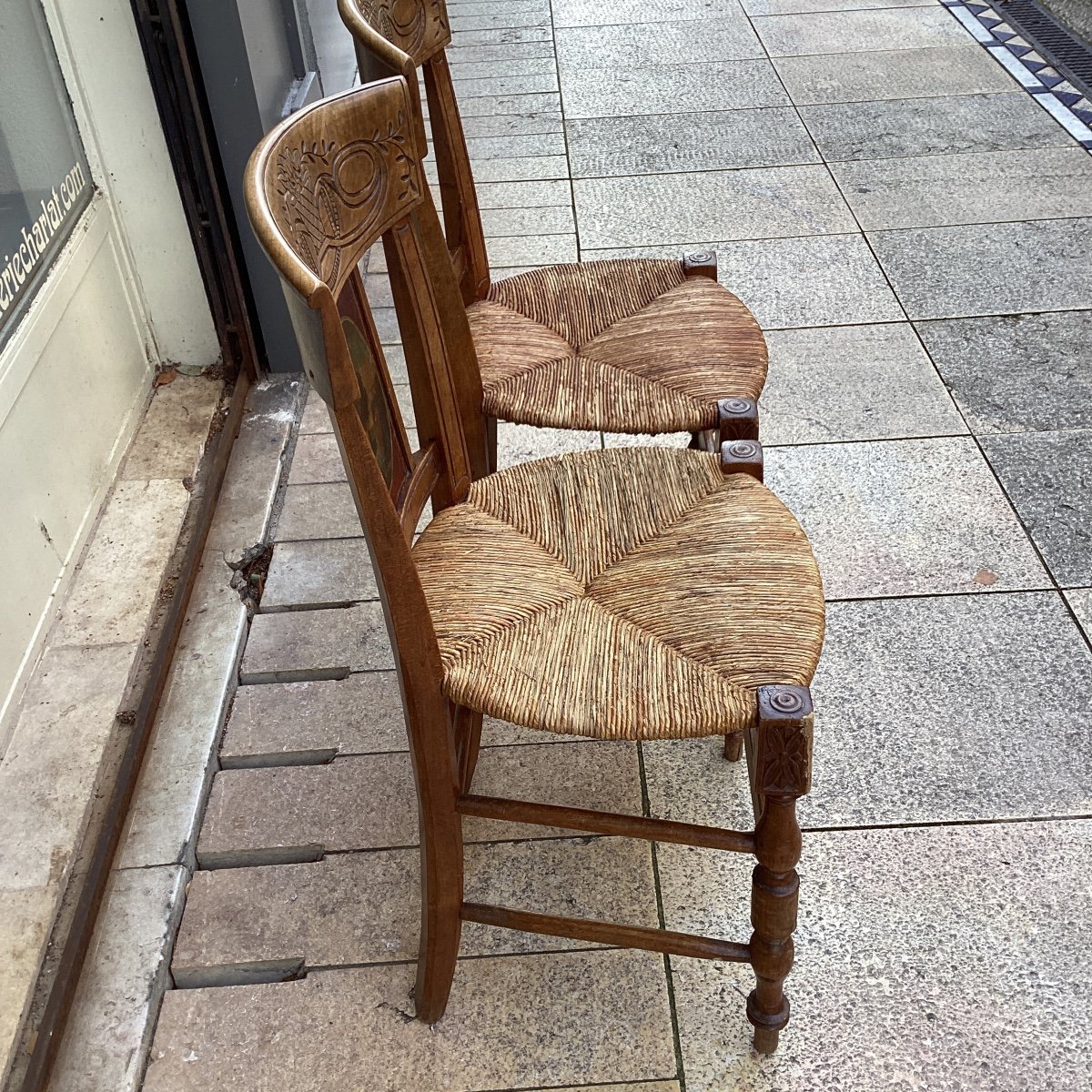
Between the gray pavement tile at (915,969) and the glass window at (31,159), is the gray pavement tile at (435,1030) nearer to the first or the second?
the gray pavement tile at (915,969)

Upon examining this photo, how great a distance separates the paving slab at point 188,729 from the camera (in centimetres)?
175

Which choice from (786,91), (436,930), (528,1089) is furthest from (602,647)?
(786,91)

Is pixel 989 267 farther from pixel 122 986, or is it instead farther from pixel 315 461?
pixel 122 986

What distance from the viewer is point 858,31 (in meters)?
4.94

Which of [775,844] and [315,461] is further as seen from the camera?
[315,461]

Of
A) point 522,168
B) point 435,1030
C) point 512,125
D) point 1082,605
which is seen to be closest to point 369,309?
point 435,1030

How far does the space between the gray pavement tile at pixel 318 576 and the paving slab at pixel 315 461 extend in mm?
231

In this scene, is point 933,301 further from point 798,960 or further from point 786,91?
point 798,960

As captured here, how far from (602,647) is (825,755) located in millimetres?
702

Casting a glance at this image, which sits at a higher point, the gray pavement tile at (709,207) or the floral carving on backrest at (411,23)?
the floral carving on backrest at (411,23)

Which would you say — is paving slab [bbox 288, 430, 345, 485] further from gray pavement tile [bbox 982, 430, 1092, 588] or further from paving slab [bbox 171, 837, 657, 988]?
gray pavement tile [bbox 982, 430, 1092, 588]

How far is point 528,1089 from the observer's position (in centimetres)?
146

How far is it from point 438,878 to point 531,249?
235 centimetres

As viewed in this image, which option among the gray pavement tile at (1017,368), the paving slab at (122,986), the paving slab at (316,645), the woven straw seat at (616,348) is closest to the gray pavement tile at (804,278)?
the gray pavement tile at (1017,368)
